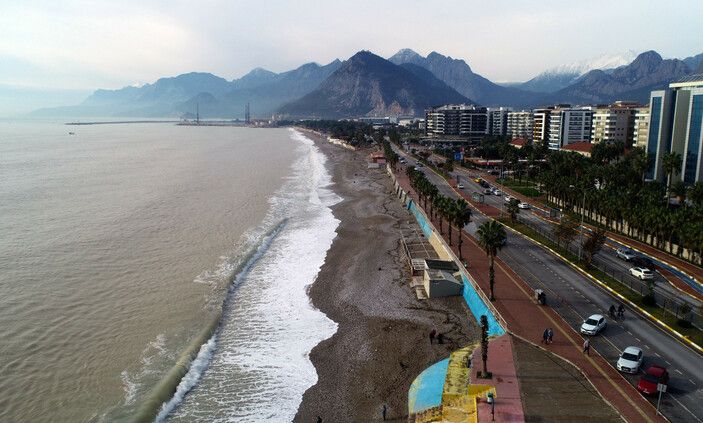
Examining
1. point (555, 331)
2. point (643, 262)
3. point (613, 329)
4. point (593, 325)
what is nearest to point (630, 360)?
point (593, 325)

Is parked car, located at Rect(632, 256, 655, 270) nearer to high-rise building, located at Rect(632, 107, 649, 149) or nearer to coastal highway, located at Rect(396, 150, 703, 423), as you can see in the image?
coastal highway, located at Rect(396, 150, 703, 423)

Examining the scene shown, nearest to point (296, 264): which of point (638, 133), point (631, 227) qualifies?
point (631, 227)

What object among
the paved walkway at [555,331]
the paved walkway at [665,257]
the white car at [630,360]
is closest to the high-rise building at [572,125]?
the paved walkway at [665,257]

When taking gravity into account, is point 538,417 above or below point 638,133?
below

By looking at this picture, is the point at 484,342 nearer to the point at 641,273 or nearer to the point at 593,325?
the point at 593,325

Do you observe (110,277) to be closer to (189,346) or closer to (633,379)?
(189,346)

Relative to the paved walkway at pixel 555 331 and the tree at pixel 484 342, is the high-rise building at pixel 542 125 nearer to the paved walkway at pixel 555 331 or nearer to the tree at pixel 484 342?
the paved walkway at pixel 555 331

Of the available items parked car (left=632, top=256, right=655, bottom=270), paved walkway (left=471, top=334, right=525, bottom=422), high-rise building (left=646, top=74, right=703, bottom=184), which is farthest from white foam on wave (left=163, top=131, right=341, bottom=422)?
high-rise building (left=646, top=74, right=703, bottom=184)
